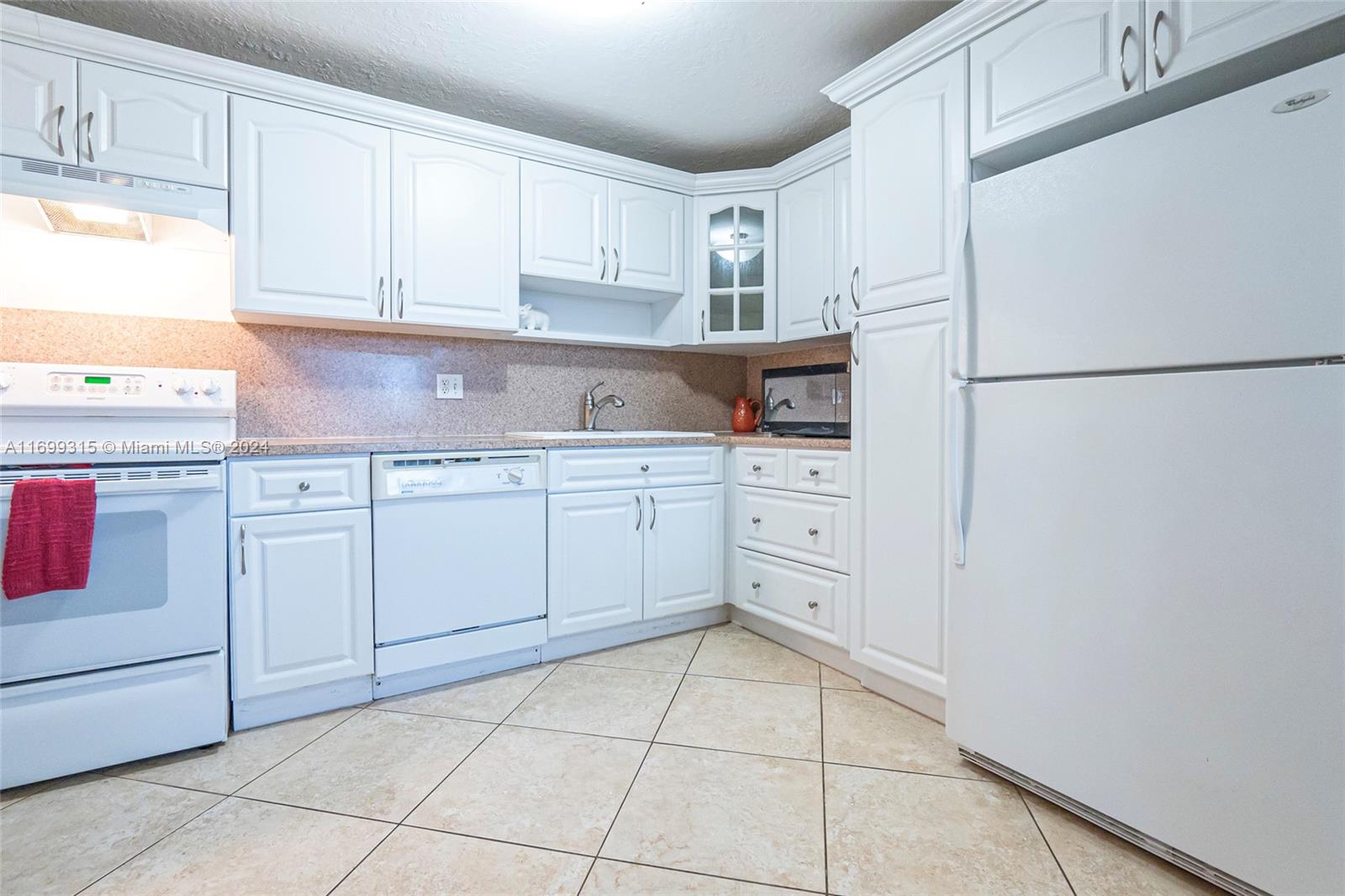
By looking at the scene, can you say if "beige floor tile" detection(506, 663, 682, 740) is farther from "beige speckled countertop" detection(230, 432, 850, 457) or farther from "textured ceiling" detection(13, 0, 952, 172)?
"textured ceiling" detection(13, 0, 952, 172)

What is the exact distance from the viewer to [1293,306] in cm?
114

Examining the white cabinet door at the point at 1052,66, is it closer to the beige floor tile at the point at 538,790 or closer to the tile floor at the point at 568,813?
the tile floor at the point at 568,813

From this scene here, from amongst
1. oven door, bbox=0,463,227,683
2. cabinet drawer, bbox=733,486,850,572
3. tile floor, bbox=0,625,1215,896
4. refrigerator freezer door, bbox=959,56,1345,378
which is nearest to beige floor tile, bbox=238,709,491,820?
tile floor, bbox=0,625,1215,896

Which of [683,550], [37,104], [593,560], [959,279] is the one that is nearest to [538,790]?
[593,560]

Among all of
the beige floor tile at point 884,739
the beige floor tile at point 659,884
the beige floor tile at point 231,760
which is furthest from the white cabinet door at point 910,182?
the beige floor tile at point 231,760

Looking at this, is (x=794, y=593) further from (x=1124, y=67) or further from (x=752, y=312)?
(x=1124, y=67)

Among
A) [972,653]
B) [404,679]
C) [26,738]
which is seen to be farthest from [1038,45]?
[26,738]

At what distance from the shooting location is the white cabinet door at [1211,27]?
118cm

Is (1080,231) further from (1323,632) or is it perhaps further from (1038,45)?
(1323,632)

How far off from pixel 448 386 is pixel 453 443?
2.07 feet

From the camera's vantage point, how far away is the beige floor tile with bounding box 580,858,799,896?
1.26 metres

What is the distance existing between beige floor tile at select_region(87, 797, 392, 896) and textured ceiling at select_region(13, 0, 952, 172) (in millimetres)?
→ 2356

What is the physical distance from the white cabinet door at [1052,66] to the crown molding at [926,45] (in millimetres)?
32

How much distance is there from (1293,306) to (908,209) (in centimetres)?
106
